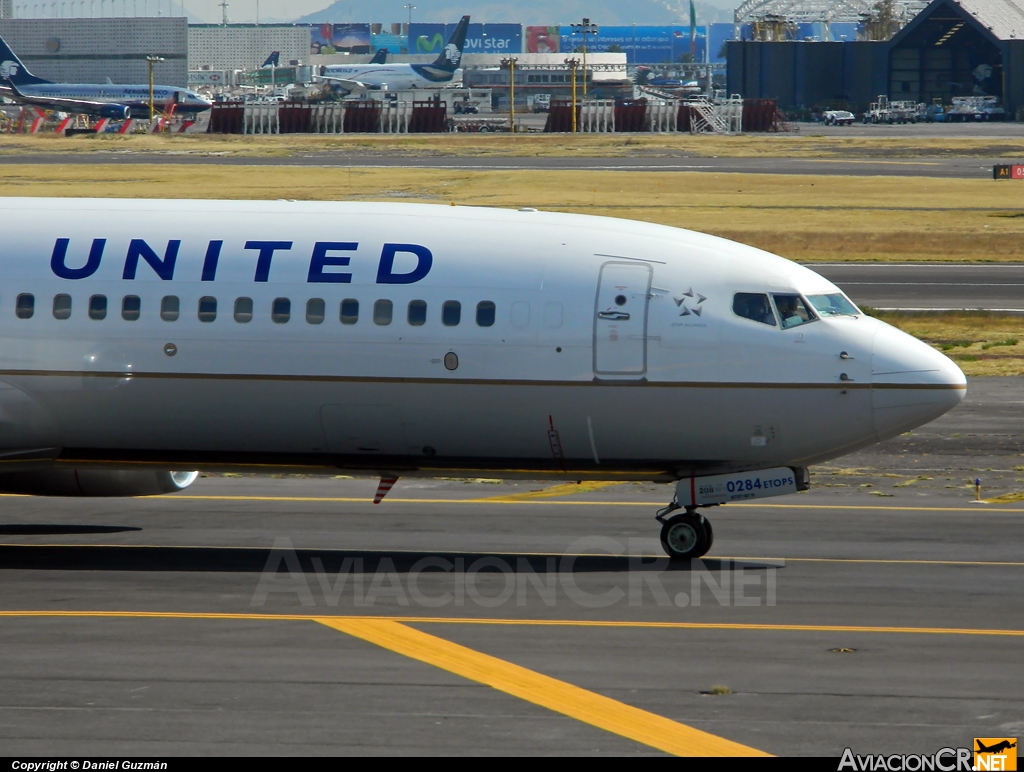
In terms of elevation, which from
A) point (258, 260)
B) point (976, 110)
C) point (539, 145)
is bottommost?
point (258, 260)

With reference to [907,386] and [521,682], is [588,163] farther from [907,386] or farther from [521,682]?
[521,682]

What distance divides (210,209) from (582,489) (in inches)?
365

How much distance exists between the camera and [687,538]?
19.5 m

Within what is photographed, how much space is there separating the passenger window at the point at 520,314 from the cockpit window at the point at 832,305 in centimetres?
399

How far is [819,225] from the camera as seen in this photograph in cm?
6819

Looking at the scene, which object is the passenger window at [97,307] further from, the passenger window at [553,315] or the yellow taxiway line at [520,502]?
the passenger window at [553,315]

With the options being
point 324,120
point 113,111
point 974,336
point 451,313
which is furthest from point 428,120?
point 451,313

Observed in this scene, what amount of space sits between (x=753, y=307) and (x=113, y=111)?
569 feet

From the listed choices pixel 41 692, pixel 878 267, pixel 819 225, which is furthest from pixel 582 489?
pixel 819 225

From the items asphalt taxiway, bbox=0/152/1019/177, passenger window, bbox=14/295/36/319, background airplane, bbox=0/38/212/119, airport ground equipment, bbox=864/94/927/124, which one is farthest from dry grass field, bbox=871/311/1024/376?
airport ground equipment, bbox=864/94/927/124

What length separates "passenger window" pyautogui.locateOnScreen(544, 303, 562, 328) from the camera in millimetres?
18609

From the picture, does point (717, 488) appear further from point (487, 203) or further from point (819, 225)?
point (487, 203)

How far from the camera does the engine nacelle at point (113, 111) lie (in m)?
178

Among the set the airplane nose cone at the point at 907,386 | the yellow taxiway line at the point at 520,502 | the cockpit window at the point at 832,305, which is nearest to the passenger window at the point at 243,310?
the yellow taxiway line at the point at 520,502
